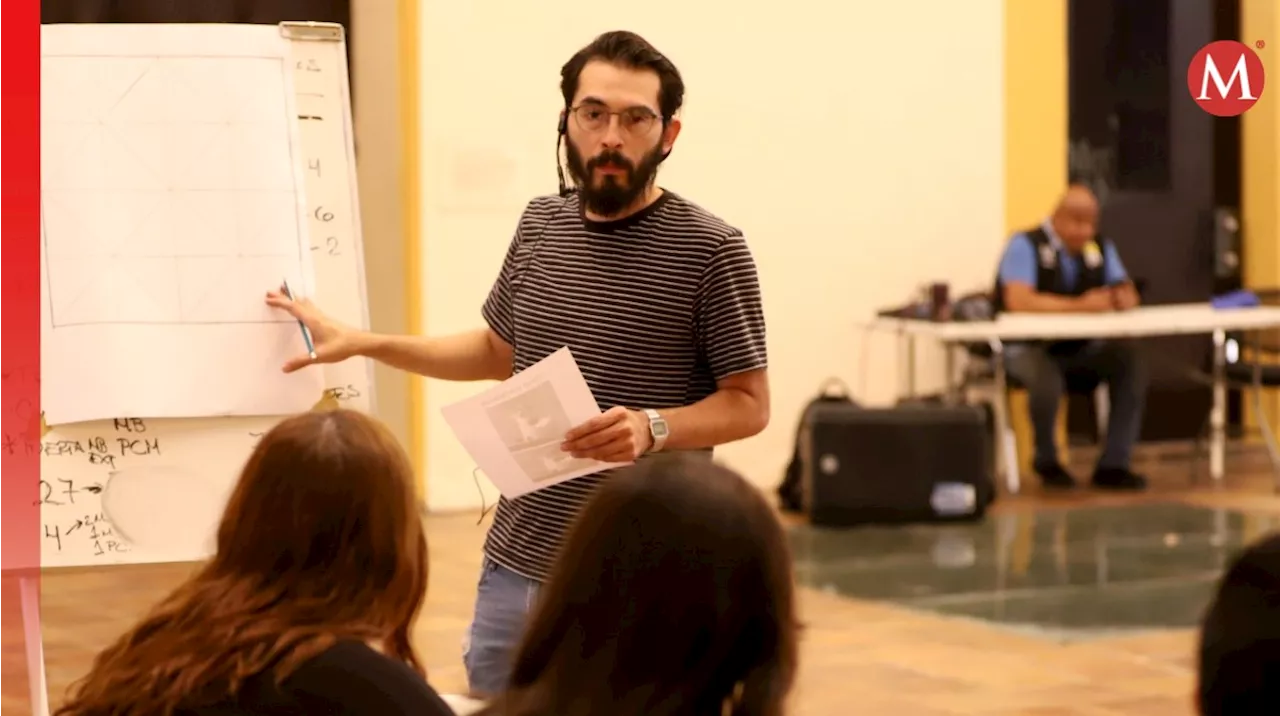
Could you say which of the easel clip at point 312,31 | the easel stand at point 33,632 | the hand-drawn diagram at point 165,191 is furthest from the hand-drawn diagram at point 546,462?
the easel clip at point 312,31

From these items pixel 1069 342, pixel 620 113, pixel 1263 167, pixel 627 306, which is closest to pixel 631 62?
pixel 620 113

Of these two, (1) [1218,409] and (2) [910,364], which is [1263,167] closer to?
(1) [1218,409]

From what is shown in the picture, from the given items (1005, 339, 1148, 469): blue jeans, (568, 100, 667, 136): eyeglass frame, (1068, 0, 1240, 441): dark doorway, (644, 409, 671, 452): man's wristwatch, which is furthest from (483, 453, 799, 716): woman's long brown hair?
(1068, 0, 1240, 441): dark doorway

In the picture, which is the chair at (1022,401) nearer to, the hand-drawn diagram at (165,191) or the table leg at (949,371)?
the table leg at (949,371)

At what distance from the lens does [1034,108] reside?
8844mm

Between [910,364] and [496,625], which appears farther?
[910,364]

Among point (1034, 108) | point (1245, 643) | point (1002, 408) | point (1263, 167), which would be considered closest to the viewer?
point (1245, 643)

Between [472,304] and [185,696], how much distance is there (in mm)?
5914

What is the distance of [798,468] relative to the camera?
7.59m

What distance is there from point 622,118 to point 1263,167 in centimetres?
780

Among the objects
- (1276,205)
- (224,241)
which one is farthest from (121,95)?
(1276,205)

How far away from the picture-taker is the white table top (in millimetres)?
7738

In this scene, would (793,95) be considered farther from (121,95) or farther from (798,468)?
(121,95)

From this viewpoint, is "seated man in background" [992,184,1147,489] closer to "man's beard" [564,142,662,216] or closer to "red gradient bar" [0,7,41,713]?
"red gradient bar" [0,7,41,713]
